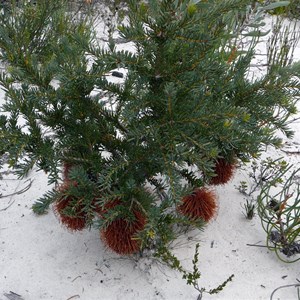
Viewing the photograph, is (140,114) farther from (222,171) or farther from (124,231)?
(222,171)

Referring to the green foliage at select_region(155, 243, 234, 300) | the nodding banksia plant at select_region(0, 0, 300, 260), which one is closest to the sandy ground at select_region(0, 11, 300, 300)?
the green foliage at select_region(155, 243, 234, 300)

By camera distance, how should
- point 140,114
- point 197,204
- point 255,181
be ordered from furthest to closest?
point 255,181, point 197,204, point 140,114

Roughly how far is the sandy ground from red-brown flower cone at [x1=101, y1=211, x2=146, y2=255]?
0.21 m

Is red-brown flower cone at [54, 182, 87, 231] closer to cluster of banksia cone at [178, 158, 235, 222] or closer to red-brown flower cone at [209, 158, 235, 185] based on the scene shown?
cluster of banksia cone at [178, 158, 235, 222]

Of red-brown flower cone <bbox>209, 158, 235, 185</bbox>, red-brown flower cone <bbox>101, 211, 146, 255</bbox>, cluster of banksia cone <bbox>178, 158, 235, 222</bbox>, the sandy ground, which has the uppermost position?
red-brown flower cone <bbox>209, 158, 235, 185</bbox>

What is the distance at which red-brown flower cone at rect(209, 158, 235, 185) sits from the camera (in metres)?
2.02

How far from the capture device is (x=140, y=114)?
1.67 metres

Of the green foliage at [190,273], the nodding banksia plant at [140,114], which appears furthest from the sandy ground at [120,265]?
the nodding banksia plant at [140,114]

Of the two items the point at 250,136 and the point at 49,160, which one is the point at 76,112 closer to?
the point at 49,160

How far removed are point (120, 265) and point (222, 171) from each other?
2.06 feet

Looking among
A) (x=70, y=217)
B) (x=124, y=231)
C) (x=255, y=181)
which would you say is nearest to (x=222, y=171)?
(x=255, y=181)

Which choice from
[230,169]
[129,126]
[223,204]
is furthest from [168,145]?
[223,204]

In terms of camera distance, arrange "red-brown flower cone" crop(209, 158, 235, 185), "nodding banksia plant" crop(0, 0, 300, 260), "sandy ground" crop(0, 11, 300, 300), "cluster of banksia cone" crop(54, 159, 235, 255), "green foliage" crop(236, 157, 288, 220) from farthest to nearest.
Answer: "green foliage" crop(236, 157, 288, 220), "red-brown flower cone" crop(209, 158, 235, 185), "sandy ground" crop(0, 11, 300, 300), "cluster of banksia cone" crop(54, 159, 235, 255), "nodding banksia plant" crop(0, 0, 300, 260)

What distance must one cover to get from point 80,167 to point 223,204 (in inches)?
36.6
